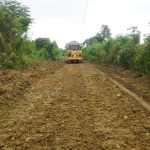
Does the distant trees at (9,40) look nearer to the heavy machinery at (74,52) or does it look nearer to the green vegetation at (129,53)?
the green vegetation at (129,53)

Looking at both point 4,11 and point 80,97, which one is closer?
point 80,97

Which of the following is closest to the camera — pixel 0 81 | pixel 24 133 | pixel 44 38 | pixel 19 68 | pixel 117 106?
pixel 24 133

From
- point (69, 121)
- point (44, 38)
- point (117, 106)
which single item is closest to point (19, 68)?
point (117, 106)

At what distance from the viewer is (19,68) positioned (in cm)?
2220

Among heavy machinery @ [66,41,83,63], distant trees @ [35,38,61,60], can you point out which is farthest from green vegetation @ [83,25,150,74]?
distant trees @ [35,38,61,60]

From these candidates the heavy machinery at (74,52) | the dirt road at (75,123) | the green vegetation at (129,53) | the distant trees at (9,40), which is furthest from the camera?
the heavy machinery at (74,52)

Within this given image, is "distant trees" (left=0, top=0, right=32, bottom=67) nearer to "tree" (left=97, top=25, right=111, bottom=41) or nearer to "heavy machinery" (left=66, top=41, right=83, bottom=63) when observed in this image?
"heavy machinery" (left=66, top=41, right=83, bottom=63)

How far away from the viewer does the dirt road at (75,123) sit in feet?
21.9

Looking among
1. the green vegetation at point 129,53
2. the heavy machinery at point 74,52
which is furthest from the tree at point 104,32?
the heavy machinery at point 74,52

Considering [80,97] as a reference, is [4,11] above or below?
above

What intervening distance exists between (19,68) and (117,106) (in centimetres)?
1289

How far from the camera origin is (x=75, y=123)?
8.11 metres

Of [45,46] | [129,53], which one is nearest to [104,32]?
[45,46]

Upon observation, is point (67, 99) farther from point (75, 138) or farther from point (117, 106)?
point (75, 138)
